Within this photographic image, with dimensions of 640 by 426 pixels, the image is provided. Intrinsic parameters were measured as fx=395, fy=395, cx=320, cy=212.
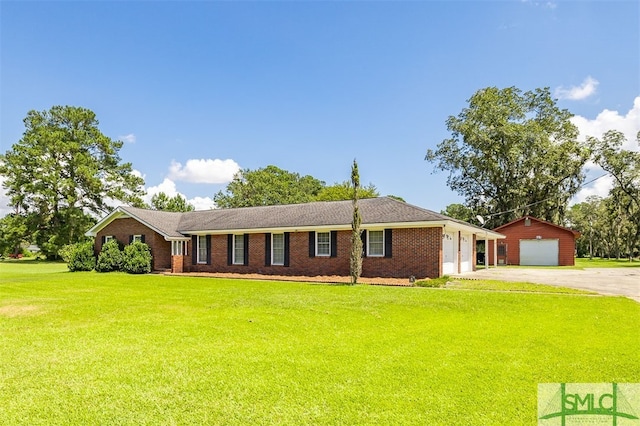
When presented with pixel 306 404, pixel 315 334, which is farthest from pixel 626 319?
pixel 306 404

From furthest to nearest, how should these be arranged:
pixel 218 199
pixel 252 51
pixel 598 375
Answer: pixel 218 199 < pixel 252 51 < pixel 598 375

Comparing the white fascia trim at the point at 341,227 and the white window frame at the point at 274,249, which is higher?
the white fascia trim at the point at 341,227

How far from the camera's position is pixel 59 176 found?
130 feet

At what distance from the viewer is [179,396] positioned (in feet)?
14.0

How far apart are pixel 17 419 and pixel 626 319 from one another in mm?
10458

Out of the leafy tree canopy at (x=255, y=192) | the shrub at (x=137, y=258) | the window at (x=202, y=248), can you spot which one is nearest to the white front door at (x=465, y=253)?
the window at (x=202, y=248)

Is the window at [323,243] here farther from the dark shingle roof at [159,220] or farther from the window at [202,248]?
the dark shingle roof at [159,220]

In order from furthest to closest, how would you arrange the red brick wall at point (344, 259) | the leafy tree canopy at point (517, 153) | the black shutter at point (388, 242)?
the leafy tree canopy at point (517, 153), the black shutter at point (388, 242), the red brick wall at point (344, 259)

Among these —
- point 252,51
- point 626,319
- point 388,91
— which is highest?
point 252,51

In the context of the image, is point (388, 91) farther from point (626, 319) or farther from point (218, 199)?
point (218, 199)

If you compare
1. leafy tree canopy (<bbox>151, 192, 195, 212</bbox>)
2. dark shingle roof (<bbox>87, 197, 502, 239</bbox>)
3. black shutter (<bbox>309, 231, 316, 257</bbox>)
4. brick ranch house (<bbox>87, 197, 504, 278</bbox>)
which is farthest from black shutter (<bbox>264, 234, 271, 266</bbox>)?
leafy tree canopy (<bbox>151, 192, 195, 212</bbox>)

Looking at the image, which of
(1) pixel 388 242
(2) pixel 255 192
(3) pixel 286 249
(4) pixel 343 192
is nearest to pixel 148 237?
(3) pixel 286 249

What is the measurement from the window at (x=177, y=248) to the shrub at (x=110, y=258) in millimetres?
3023

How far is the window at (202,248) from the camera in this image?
914 inches
